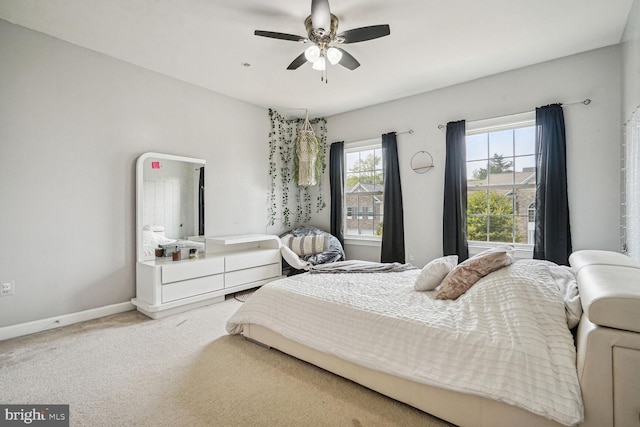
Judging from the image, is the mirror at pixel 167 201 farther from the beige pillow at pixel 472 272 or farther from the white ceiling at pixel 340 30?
the beige pillow at pixel 472 272

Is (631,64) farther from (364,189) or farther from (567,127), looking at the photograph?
(364,189)

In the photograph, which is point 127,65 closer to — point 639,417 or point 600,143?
point 639,417

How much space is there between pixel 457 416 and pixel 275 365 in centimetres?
121

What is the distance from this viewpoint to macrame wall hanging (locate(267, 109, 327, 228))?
4668mm

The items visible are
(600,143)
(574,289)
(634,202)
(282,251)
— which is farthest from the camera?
(282,251)

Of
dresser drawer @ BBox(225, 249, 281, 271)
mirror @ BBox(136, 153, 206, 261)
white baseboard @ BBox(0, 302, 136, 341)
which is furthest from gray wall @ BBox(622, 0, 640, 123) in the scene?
white baseboard @ BBox(0, 302, 136, 341)

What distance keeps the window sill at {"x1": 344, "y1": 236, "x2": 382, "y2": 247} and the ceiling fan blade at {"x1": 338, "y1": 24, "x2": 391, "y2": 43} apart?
9.74 ft

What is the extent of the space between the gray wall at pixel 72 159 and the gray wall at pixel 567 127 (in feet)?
10.1

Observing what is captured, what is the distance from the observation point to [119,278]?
125 inches

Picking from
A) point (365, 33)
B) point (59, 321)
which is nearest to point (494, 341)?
point (365, 33)

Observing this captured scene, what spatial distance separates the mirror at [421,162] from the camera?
403 centimetres

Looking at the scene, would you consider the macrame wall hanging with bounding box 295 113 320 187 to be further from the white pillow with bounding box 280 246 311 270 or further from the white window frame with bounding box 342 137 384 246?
the white pillow with bounding box 280 246 311 270

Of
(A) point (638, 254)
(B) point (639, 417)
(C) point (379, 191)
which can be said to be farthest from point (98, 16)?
(A) point (638, 254)

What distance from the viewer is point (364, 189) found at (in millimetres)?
4824
